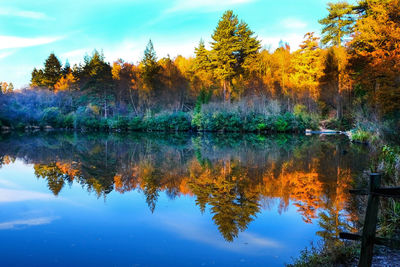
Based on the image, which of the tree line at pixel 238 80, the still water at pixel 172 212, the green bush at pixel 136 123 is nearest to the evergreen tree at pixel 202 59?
the tree line at pixel 238 80

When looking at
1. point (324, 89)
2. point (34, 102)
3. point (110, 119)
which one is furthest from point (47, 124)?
point (324, 89)

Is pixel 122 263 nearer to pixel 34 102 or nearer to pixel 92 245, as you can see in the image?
pixel 92 245

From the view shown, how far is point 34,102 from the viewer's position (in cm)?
4234

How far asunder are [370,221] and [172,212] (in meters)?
4.36

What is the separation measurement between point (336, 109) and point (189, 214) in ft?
98.0

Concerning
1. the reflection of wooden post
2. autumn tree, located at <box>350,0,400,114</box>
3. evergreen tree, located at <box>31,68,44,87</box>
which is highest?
evergreen tree, located at <box>31,68,44,87</box>

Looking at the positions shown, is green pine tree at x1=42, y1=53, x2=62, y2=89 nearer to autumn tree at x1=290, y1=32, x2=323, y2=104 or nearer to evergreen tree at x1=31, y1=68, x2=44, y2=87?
evergreen tree at x1=31, y1=68, x2=44, y2=87

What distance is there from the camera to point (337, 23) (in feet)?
111

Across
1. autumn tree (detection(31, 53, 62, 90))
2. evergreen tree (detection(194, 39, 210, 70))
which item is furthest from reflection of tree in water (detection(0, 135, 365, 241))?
autumn tree (detection(31, 53, 62, 90))

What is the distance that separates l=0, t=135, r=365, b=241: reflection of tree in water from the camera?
6.40 meters

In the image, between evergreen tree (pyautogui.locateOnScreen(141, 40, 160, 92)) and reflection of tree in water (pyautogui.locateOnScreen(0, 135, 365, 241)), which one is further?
evergreen tree (pyautogui.locateOnScreen(141, 40, 160, 92))

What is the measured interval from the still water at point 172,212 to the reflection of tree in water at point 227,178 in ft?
0.12

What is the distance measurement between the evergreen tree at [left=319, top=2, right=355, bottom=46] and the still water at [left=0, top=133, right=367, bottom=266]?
26.7 meters

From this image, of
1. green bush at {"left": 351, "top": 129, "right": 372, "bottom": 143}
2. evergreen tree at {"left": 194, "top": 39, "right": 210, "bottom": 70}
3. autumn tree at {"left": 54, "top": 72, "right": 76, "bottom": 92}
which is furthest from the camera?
autumn tree at {"left": 54, "top": 72, "right": 76, "bottom": 92}
